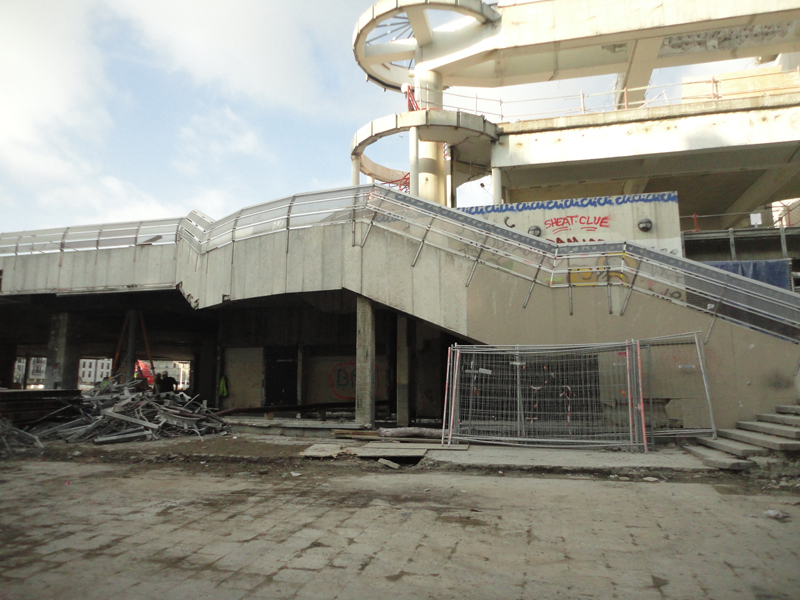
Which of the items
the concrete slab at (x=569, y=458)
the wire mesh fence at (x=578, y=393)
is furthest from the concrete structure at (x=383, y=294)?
the concrete slab at (x=569, y=458)

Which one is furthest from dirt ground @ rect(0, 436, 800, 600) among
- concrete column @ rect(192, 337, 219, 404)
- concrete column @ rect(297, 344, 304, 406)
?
concrete column @ rect(192, 337, 219, 404)

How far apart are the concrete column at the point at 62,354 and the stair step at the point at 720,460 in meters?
19.4

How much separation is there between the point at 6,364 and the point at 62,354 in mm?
9334

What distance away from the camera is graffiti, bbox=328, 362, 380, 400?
19578 millimetres

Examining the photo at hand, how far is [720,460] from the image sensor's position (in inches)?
292

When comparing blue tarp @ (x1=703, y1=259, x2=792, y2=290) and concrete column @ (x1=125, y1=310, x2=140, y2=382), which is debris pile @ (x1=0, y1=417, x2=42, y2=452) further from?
blue tarp @ (x1=703, y1=259, x2=792, y2=290)

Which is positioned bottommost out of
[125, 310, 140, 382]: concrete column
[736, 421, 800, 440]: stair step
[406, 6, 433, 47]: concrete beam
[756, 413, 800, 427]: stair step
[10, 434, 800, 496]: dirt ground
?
[10, 434, 800, 496]: dirt ground

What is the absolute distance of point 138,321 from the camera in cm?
1975

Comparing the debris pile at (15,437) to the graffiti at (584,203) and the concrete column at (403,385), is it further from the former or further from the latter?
the graffiti at (584,203)

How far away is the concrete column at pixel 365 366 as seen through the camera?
12.2 m

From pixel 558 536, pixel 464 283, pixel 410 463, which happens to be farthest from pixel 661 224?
pixel 558 536

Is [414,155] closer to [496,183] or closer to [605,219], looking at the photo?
[496,183]

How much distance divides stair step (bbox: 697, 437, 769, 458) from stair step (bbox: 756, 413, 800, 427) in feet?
2.75

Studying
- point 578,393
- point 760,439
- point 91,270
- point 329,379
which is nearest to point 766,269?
point 760,439
